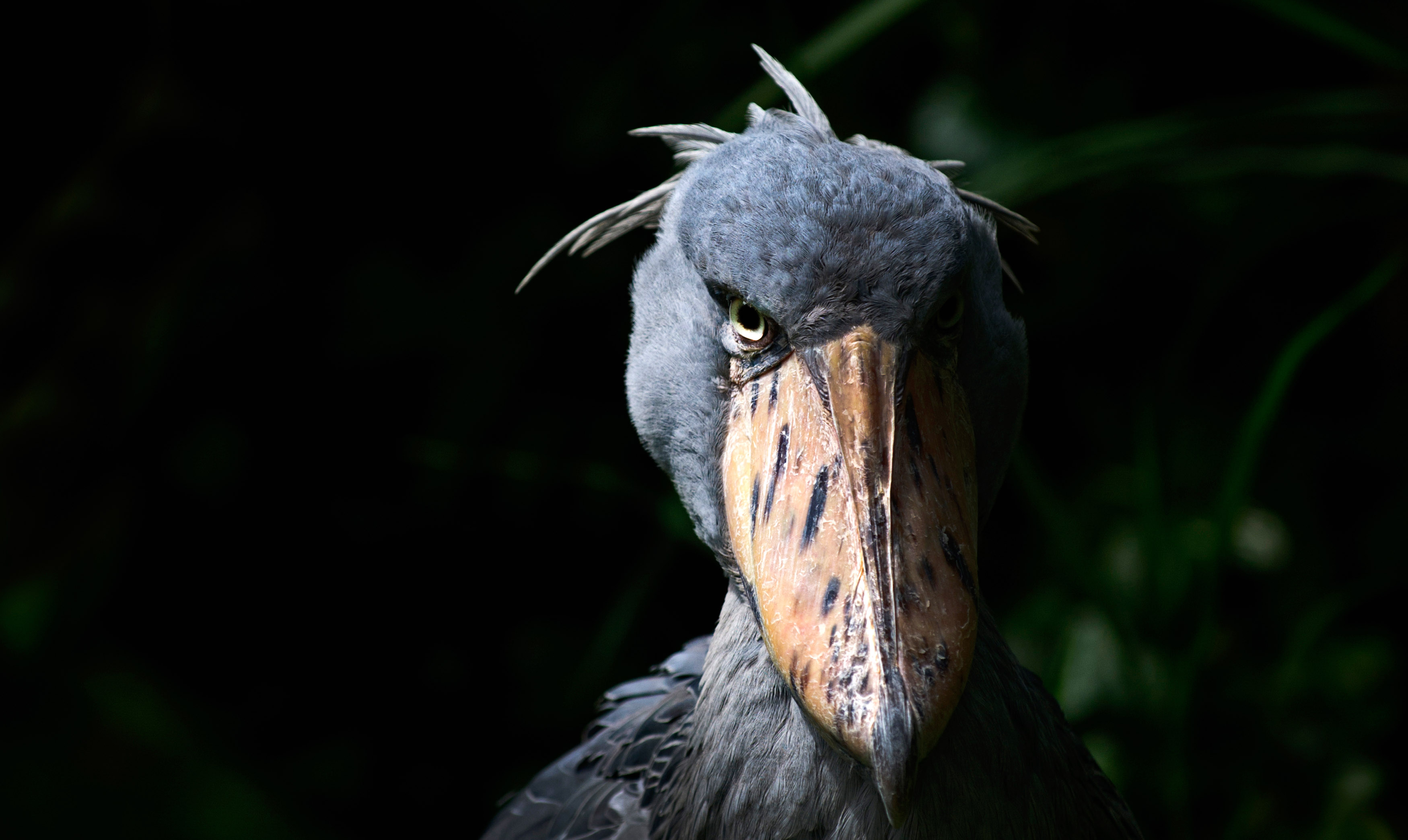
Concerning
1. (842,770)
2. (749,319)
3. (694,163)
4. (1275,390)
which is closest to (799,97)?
(694,163)

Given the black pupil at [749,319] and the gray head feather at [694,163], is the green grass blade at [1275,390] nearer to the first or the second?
the gray head feather at [694,163]

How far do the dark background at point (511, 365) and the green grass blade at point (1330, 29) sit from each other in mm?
228

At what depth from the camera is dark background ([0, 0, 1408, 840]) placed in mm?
1784

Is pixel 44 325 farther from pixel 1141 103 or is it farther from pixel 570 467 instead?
pixel 1141 103

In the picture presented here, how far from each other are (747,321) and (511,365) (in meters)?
1.18

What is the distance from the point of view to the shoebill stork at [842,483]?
2.40ft

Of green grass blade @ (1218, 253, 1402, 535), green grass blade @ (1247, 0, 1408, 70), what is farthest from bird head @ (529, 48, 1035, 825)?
green grass blade @ (1247, 0, 1408, 70)

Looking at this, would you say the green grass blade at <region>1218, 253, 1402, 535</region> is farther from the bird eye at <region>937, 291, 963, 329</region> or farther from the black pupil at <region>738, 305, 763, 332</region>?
the black pupil at <region>738, 305, 763, 332</region>

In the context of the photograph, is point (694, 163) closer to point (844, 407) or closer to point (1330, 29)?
point (844, 407)

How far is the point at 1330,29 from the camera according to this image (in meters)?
1.44

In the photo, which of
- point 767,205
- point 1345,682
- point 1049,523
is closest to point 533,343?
point 1049,523

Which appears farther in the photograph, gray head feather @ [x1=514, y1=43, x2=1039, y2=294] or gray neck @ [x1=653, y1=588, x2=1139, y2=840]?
gray head feather @ [x1=514, y1=43, x2=1039, y2=294]

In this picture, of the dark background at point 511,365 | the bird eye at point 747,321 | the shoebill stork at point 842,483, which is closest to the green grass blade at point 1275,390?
the dark background at point 511,365

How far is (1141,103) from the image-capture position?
2115mm
